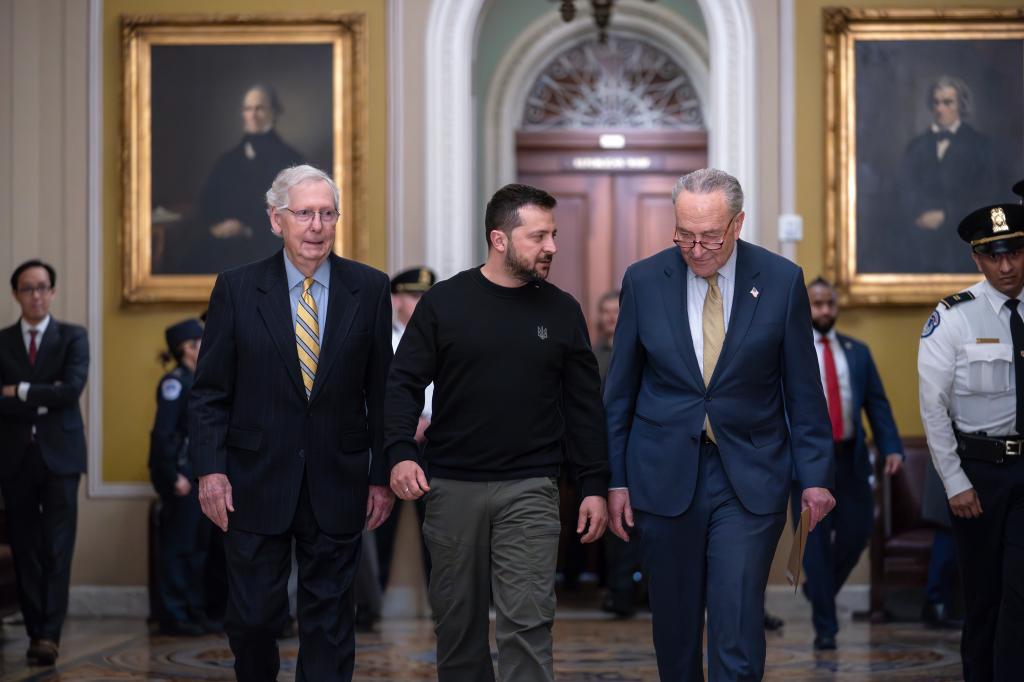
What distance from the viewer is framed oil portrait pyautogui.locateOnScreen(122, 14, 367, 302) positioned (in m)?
8.33

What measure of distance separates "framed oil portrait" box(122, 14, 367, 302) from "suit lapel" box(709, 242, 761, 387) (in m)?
4.48

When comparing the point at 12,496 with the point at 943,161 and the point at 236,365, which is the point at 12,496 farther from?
the point at 943,161

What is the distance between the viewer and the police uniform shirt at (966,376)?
471 cm

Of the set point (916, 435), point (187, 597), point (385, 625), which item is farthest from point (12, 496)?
point (916, 435)

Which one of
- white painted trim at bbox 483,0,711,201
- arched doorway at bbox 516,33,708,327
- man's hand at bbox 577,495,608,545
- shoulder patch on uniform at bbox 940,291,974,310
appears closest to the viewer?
man's hand at bbox 577,495,608,545

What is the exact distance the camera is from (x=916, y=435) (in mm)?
8453

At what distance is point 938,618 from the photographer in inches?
307

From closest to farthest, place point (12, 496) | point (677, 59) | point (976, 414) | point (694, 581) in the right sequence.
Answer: point (694, 581), point (976, 414), point (12, 496), point (677, 59)

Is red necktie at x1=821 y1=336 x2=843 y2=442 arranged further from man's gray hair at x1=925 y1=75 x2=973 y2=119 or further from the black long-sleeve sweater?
the black long-sleeve sweater

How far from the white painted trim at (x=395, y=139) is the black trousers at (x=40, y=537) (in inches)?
95.2

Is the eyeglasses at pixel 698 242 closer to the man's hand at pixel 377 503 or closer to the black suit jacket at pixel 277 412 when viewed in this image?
the black suit jacket at pixel 277 412

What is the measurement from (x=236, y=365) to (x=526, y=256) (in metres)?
0.90

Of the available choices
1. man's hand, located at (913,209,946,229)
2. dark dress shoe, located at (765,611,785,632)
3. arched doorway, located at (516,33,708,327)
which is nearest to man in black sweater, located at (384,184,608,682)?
dark dress shoe, located at (765,611,785,632)

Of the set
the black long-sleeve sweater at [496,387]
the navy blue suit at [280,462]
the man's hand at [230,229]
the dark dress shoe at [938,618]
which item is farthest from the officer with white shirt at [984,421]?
the man's hand at [230,229]
